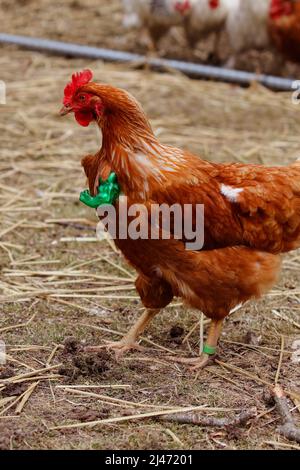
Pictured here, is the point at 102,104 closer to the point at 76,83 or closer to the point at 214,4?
the point at 76,83

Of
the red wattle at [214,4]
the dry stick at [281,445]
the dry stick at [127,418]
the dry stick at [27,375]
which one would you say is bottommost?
the dry stick at [27,375]

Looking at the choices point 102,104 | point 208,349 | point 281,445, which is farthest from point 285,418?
point 102,104

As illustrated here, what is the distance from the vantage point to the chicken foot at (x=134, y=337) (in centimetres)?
356

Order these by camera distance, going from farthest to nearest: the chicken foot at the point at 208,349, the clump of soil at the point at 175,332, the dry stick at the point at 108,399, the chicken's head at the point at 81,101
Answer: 1. the clump of soil at the point at 175,332
2. the chicken foot at the point at 208,349
3. the chicken's head at the point at 81,101
4. the dry stick at the point at 108,399

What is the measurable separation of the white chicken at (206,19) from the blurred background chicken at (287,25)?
2.05ft

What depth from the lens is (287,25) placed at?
752 centimetres

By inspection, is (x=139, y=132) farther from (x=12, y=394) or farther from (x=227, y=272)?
(x=12, y=394)

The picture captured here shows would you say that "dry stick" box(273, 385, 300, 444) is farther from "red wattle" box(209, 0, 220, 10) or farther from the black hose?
"red wattle" box(209, 0, 220, 10)

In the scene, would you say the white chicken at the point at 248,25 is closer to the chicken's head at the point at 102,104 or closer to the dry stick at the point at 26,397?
the chicken's head at the point at 102,104

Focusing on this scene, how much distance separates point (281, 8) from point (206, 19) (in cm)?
86

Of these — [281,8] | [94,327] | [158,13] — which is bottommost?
[94,327]

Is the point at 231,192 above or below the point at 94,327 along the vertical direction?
above

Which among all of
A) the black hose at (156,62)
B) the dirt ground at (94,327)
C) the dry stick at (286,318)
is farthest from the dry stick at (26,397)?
the black hose at (156,62)

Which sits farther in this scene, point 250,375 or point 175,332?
point 175,332
